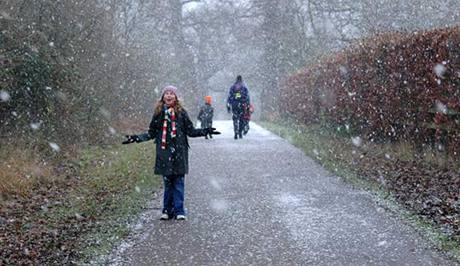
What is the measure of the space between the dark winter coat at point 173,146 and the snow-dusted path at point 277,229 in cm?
67

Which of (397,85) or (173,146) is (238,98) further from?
(173,146)

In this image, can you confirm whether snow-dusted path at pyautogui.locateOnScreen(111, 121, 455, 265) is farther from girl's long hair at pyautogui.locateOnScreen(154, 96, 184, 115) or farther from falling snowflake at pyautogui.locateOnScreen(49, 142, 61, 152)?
falling snowflake at pyautogui.locateOnScreen(49, 142, 61, 152)

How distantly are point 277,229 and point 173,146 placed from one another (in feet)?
5.80

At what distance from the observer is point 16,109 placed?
40.5ft

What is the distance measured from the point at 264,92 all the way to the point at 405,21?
1666 centimetres

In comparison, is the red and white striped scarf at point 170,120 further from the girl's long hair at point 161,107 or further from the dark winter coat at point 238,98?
the dark winter coat at point 238,98

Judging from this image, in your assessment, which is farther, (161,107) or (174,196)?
(161,107)

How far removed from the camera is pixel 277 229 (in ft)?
23.6

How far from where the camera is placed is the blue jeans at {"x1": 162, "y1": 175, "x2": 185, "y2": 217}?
7.93m

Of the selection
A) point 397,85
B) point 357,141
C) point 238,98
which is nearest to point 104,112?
point 238,98

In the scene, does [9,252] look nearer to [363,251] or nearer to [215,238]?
[215,238]

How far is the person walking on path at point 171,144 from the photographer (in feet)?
25.9

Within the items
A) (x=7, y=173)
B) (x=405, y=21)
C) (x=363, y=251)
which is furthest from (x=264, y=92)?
(x=363, y=251)

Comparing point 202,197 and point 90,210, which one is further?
point 202,197
